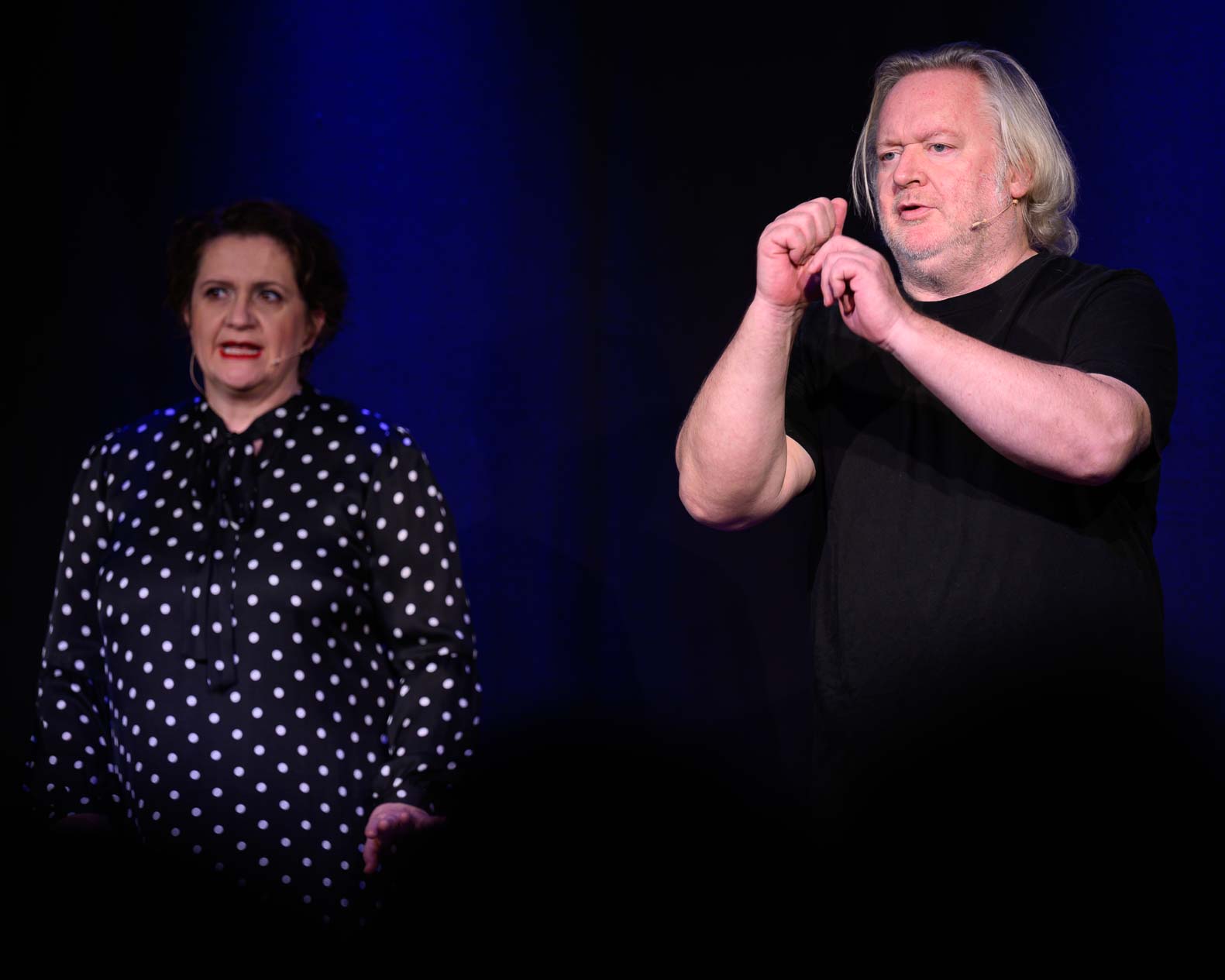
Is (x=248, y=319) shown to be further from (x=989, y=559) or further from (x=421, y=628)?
(x=989, y=559)

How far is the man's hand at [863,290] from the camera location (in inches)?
48.4

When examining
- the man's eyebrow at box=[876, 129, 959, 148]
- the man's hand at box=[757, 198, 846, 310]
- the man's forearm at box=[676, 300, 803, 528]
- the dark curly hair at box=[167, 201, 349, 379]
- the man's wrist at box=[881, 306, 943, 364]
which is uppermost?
the man's eyebrow at box=[876, 129, 959, 148]

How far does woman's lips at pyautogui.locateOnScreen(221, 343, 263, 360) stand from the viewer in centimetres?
196

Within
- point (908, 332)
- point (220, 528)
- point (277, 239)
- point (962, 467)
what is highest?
point (277, 239)

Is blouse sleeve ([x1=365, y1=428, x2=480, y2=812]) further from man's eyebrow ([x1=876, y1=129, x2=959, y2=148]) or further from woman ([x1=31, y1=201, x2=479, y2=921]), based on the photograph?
man's eyebrow ([x1=876, y1=129, x2=959, y2=148])

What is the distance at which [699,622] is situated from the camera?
2.48m

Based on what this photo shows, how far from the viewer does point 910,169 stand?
1.51m

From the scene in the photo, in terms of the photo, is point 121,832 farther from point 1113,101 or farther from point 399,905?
point 1113,101

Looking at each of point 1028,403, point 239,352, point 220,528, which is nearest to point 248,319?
point 239,352

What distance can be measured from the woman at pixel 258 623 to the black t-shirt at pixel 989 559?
650mm

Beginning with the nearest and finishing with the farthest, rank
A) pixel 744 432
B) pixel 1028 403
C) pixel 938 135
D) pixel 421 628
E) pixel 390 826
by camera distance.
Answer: pixel 1028 403 < pixel 744 432 < pixel 938 135 < pixel 390 826 < pixel 421 628

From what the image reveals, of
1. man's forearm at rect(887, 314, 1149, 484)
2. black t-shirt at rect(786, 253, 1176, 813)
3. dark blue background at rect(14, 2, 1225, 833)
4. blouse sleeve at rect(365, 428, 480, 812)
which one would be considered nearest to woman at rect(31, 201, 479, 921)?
blouse sleeve at rect(365, 428, 480, 812)

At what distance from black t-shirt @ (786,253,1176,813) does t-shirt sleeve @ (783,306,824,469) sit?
0.17 ft

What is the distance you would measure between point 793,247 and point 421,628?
0.84 metres
